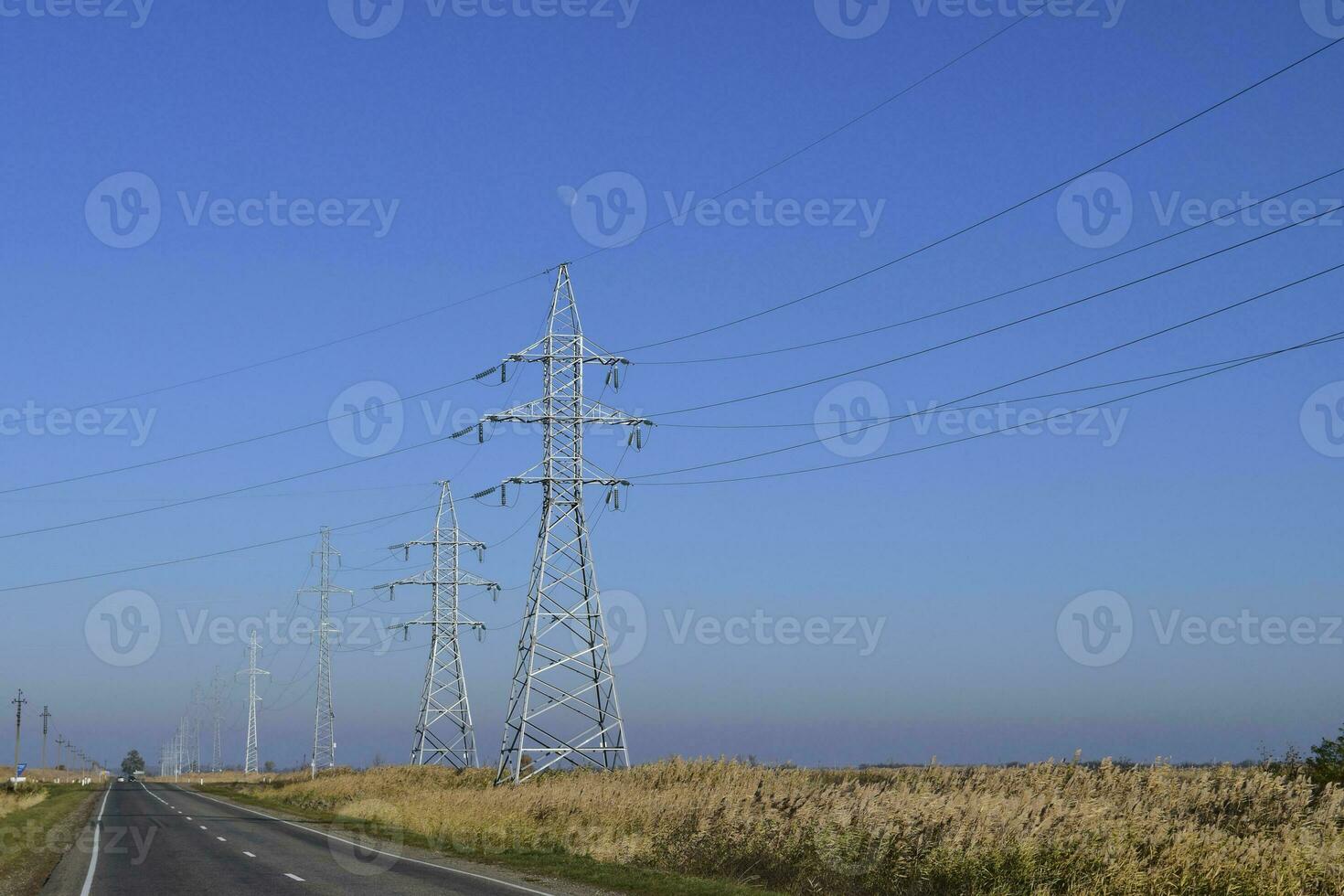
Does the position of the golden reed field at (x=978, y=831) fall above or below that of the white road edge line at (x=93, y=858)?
above

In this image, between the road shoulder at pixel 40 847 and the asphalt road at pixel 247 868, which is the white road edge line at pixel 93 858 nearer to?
the asphalt road at pixel 247 868

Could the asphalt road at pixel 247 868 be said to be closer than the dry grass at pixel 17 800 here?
Yes

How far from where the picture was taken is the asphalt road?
23719mm

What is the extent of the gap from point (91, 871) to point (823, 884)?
630 inches

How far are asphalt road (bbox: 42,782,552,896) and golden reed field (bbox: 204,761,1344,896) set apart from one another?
4387 millimetres

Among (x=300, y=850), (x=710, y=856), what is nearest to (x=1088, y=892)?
(x=710, y=856)

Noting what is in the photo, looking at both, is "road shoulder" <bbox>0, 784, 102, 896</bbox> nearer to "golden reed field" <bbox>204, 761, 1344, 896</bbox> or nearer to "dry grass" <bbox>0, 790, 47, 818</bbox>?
"dry grass" <bbox>0, 790, 47, 818</bbox>

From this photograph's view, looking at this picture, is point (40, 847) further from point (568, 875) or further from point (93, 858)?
point (568, 875)

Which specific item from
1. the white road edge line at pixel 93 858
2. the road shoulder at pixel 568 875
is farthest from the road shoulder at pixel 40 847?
the road shoulder at pixel 568 875

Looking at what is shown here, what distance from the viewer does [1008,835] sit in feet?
66.7

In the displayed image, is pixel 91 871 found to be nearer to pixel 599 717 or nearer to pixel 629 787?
pixel 629 787

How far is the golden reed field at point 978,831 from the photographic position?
1855 cm

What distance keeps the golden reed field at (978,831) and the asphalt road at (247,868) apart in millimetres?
4387

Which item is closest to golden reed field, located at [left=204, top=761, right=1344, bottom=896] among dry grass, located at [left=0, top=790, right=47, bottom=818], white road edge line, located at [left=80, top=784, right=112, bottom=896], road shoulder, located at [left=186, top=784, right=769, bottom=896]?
road shoulder, located at [left=186, top=784, right=769, bottom=896]
